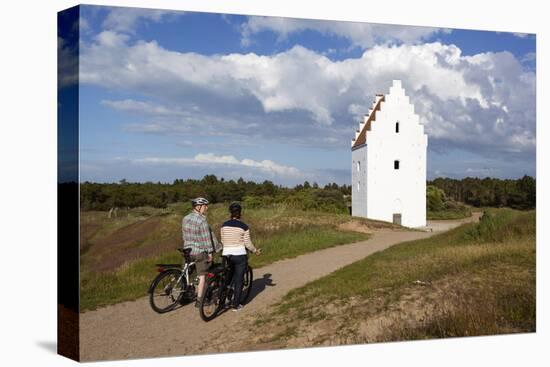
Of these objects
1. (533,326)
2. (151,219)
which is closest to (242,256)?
(151,219)

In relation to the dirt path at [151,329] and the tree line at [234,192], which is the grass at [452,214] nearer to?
the tree line at [234,192]

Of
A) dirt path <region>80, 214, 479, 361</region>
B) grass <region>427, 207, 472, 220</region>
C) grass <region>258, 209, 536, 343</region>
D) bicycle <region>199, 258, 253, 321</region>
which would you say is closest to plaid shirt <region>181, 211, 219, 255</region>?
bicycle <region>199, 258, 253, 321</region>

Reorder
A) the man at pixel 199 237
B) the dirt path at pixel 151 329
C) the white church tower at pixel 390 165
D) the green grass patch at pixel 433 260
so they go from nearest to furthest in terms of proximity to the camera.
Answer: the dirt path at pixel 151 329 → the man at pixel 199 237 → the green grass patch at pixel 433 260 → the white church tower at pixel 390 165

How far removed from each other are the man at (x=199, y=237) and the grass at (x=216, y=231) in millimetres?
1101

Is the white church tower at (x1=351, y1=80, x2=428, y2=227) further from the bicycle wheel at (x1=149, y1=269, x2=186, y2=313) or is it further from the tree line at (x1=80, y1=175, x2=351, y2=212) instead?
the bicycle wheel at (x1=149, y1=269, x2=186, y2=313)

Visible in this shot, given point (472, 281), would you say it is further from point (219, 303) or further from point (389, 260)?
point (219, 303)

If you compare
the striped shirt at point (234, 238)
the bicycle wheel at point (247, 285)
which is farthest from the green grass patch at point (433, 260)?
→ the striped shirt at point (234, 238)

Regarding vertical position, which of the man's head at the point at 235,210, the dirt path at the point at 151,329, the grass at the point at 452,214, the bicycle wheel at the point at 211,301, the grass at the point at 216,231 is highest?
the man's head at the point at 235,210

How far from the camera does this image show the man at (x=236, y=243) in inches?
385

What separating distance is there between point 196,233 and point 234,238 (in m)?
0.60

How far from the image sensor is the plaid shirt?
959cm

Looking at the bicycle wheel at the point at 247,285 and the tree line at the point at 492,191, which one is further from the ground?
the tree line at the point at 492,191

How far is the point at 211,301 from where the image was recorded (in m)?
9.75

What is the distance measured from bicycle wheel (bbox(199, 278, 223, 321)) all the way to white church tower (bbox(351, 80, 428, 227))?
6989 millimetres
